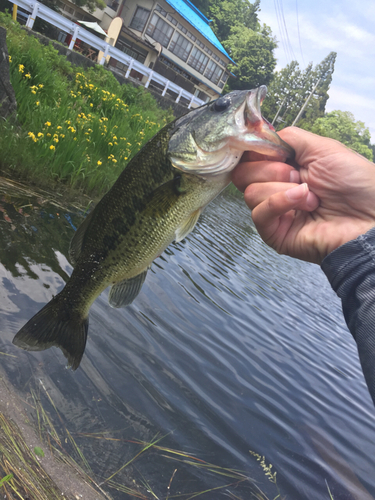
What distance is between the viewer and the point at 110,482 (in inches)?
104

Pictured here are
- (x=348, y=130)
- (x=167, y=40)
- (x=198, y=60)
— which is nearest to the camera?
(x=167, y=40)

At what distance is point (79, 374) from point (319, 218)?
2600 mm

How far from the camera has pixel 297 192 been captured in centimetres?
191

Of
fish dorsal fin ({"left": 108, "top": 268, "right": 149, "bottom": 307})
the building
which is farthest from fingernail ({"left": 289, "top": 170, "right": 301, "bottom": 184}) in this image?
the building

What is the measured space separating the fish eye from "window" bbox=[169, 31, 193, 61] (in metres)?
37.6

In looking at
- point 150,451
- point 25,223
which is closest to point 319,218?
point 150,451

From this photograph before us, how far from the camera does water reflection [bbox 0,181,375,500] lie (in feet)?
10.2

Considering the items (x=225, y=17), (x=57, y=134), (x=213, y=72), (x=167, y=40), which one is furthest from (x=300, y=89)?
(x=57, y=134)

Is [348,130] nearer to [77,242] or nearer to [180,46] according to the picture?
[180,46]

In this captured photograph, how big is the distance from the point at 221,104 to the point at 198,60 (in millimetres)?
41437

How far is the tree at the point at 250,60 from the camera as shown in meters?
51.7

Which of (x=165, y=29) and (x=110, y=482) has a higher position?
(x=165, y=29)

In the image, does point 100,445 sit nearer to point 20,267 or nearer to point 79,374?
point 79,374

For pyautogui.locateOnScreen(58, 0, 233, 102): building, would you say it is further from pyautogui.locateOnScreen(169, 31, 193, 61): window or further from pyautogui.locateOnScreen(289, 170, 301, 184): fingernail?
pyautogui.locateOnScreen(289, 170, 301, 184): fingernail
